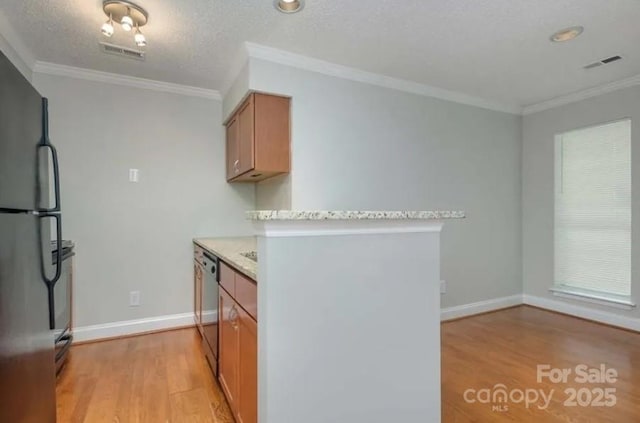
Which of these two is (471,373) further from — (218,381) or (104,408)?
(104,408)

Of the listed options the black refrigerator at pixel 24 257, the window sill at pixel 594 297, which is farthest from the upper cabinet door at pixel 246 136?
the window sill at pixel 594 297

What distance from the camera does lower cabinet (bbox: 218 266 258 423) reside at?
1.40 m

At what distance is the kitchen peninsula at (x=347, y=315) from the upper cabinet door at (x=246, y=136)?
1.34 meters

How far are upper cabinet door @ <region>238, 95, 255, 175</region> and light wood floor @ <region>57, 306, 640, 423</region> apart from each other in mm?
1552

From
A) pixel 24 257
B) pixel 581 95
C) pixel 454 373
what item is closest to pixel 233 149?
pixel 24 257

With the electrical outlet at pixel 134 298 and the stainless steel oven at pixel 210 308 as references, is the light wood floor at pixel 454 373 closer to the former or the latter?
the stainless steel oven at pixel 210 308

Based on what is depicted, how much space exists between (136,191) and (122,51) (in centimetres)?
119

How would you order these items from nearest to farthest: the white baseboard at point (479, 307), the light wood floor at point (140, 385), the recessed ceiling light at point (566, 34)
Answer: the light wood floor at point (140, 385)
the recessed ceiling light at point (566, 34)
the white baseboard at point (479, 307)

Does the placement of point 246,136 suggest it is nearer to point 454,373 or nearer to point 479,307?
point 454,373

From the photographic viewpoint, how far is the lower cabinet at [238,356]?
1.40 meters

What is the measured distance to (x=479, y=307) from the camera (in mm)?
3744

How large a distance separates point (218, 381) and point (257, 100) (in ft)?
6.61

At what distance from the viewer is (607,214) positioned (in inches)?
134

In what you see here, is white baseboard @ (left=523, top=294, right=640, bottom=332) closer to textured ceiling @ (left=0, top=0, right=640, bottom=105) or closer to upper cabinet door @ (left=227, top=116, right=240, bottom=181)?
textured ceiling @ (left=0, top=0, right=640, bottom=105)
